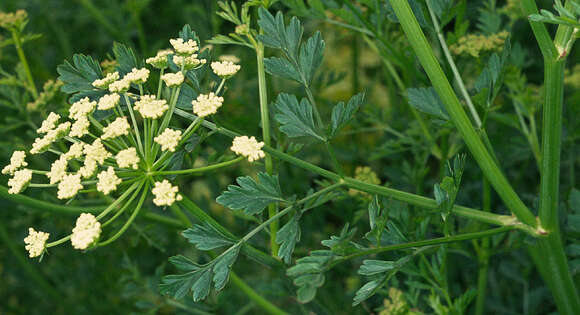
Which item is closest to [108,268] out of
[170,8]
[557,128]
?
[170,8]

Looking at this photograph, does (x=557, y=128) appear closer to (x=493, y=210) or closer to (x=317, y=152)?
(x=493, y=210)

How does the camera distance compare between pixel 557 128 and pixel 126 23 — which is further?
pixel 126 23

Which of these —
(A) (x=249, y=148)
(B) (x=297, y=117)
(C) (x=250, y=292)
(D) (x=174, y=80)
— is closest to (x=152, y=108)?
(D) (x=174, y=80)

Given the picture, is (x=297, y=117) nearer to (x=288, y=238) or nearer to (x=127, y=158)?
(x=288, y=238)

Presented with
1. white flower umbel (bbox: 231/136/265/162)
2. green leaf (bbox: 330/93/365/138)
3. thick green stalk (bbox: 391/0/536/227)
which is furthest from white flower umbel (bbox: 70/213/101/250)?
thick green stalk (bbox: 391/0/536/227)

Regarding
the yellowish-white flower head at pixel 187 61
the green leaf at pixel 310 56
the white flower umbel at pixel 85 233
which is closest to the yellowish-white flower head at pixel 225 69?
the yellowish-white flower head at pixel 187 61

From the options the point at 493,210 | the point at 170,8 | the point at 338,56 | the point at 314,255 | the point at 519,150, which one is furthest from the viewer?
the point at 338,56

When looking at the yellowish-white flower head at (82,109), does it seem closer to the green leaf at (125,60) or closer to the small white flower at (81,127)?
the small white flower at (81,127)
